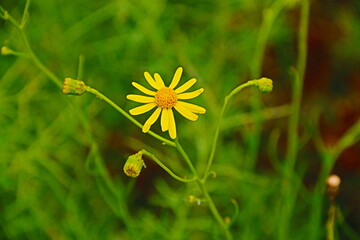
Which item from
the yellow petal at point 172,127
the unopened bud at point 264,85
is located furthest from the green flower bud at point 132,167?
the unopened bud at point 264,85

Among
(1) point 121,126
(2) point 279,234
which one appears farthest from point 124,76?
(2) point 279,234

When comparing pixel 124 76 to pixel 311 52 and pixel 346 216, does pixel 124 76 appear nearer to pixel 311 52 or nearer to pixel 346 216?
pixel 311 52

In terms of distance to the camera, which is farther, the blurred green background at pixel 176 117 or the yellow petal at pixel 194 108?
the blurred green background at pixel 176 117

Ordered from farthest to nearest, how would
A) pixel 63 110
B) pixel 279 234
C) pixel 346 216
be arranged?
1. pixel 63 110
2. pixel 346 216
3. pixel 279 234

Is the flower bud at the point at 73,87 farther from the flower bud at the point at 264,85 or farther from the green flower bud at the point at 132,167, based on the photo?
the flower bud at the point at 264,85

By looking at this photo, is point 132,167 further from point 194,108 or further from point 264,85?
point 264,85

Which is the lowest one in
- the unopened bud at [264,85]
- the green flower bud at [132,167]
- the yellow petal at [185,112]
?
the green flower bud at [132,167]

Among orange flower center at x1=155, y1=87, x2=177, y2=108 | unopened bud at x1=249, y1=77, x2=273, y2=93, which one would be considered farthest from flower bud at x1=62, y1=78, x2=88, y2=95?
unopened bud at x1=249, y1=77, x2=273, y2=93

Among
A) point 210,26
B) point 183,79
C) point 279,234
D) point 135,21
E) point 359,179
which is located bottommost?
point 279,234
